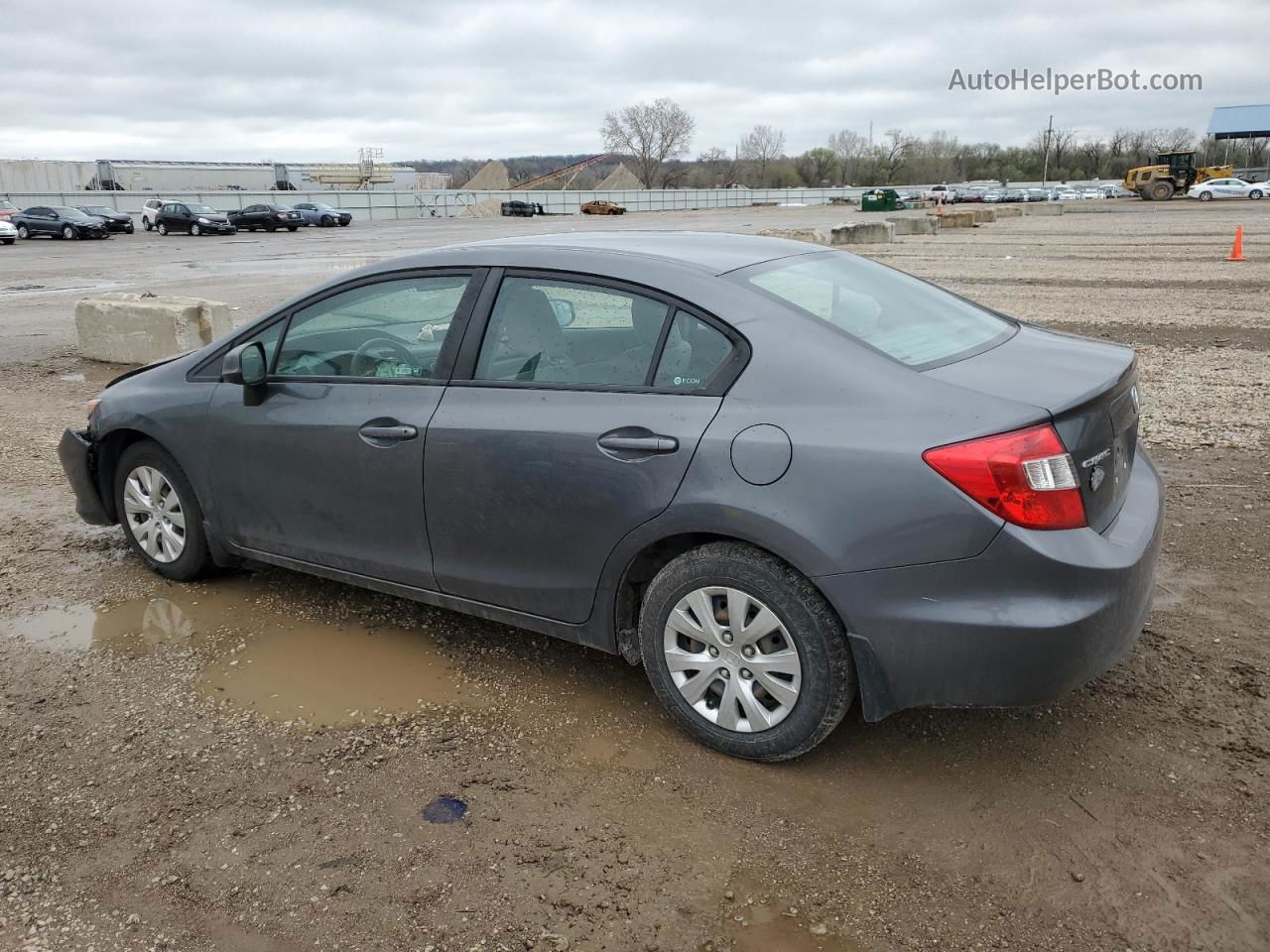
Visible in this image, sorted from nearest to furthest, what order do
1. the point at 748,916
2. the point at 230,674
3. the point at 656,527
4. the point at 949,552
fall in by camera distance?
the point at 748,916 → the point at 949,552 → the point at 656,527 → the point at 230,674

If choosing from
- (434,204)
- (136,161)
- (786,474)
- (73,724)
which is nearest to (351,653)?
(73,724)

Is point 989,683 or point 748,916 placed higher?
point 989,683

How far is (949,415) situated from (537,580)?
5.04 feet

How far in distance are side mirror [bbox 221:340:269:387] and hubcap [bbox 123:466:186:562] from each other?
805mm

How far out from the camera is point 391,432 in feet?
12.8

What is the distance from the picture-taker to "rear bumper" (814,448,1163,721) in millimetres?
2857

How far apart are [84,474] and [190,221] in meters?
45.9

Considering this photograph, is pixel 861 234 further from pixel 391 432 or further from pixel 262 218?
pixel 262 218

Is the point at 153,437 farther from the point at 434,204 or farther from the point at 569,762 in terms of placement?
the point at 434,204

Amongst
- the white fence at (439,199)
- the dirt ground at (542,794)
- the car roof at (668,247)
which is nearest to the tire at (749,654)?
the dirt ground at (542,794)

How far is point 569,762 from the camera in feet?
11.2

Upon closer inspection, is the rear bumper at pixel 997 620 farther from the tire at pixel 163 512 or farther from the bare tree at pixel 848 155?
the bare tree at pixel 848 155

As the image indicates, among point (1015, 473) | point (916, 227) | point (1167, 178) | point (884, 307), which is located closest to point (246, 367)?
point (884, 307)

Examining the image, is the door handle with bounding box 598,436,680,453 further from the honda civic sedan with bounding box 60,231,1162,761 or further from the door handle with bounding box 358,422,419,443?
the door handle with bounding box 358,422,419,443
